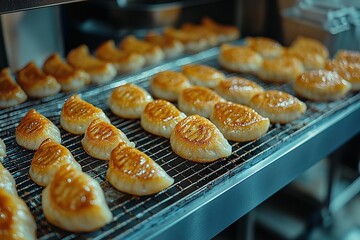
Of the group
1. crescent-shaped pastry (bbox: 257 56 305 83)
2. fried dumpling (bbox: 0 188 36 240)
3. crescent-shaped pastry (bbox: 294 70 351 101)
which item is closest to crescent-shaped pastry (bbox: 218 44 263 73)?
crescent-shaped pastry (bbox: 257 56 305 83)

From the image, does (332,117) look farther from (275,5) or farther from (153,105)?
(275,5)

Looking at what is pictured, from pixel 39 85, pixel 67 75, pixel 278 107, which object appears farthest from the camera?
pixel 67 75

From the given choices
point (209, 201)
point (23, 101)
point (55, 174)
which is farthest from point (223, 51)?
point (55, 174)

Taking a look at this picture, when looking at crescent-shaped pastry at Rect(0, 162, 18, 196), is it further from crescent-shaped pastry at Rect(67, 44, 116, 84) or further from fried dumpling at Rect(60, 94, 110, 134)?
crescent-shaped pastry at Rect(67, 44, 116, 84)

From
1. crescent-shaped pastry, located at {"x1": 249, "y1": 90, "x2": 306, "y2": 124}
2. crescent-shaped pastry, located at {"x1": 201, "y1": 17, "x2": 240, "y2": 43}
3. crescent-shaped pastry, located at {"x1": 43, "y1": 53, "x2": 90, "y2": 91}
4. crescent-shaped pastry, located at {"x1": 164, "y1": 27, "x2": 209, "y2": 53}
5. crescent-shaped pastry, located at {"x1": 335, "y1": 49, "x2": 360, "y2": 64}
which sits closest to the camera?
crescent-shaped pastry, located at {"x1": 249, "y1": 90, "x2": 306, "y2": 124}

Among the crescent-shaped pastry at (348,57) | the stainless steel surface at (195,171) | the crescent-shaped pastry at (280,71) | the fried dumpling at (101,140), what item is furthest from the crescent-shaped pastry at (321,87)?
the fried dumpling at (101,140)

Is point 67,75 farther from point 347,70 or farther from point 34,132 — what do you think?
point 347,70

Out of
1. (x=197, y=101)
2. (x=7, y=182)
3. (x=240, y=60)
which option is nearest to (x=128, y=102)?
(x=197, y=101)
